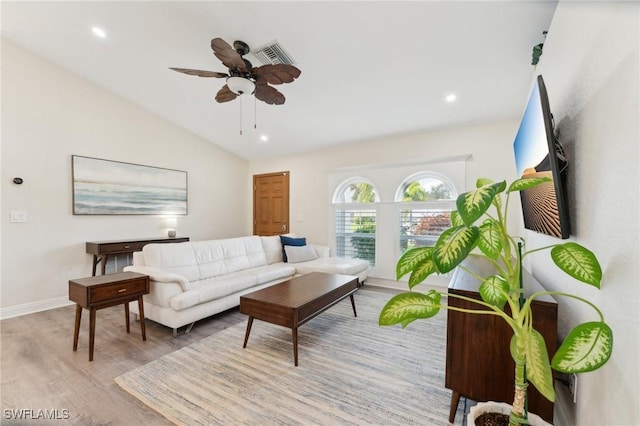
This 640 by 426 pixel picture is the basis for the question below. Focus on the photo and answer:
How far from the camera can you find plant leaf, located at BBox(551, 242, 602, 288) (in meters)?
0.85

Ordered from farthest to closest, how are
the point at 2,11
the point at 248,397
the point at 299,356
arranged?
the point at 2,11 < the point at 299,356 < the point at 248,397

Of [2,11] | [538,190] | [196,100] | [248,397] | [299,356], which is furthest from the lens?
[196,100]

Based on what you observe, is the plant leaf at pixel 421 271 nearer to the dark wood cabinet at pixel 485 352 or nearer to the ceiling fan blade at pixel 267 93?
the dark wood cabinet at pixel 485 352

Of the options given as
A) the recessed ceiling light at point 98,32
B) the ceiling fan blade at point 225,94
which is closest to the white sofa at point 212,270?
the ceiling fan blade at point 225,94

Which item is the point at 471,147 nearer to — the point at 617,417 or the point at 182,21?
the point at 617,417

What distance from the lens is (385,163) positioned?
14.8 feet

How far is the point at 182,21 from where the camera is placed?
2.63 meters

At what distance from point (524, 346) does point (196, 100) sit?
4601 millimetres

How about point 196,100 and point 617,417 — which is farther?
point 196,100

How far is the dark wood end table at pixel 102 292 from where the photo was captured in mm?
2203

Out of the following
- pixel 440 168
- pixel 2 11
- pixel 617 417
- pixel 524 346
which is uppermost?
pixel 2 11

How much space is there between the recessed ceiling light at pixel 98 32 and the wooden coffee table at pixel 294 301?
3240 mm

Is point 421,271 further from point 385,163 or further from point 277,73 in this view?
point 385,163

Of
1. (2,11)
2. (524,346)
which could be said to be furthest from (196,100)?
(524,346)
